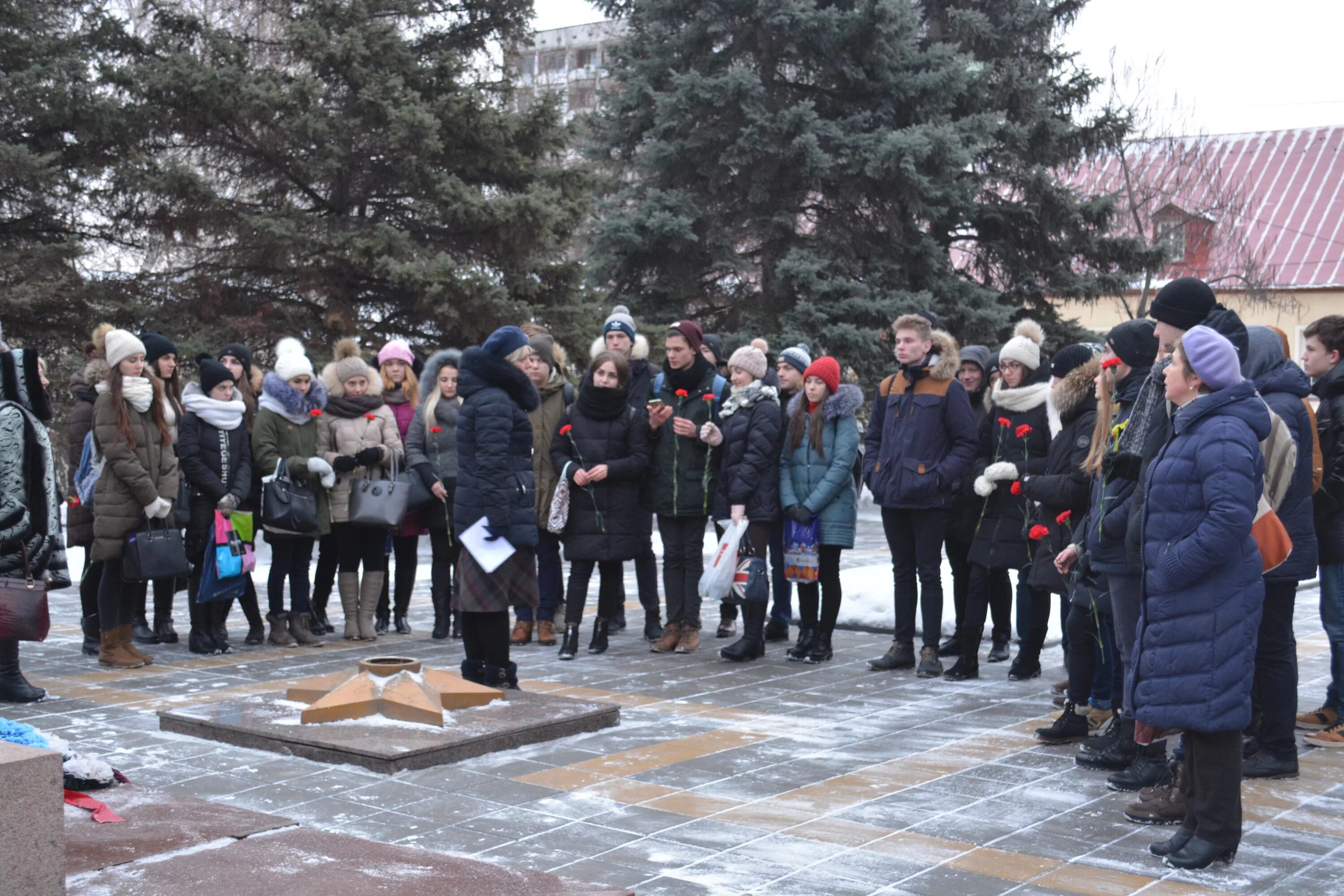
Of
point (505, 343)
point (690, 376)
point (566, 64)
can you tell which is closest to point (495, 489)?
point (505, 343)

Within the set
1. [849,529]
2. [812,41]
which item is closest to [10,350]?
[849,529]

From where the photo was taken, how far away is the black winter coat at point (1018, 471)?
7.81m

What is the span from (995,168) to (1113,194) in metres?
2.13

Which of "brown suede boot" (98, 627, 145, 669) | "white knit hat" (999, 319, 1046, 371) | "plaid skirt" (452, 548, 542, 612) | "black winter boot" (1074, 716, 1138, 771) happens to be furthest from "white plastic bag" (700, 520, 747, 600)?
"brown suede boot" (98, 627, 145, 669)

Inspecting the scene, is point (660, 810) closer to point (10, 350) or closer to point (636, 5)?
point (10, 350)

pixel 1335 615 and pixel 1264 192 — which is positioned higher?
pixel 1264 192

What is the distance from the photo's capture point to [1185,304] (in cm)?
535

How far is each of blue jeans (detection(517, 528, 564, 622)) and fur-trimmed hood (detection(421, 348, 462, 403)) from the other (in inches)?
52.6

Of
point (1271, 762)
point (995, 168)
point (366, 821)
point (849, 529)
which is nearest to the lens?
point (366, 821)

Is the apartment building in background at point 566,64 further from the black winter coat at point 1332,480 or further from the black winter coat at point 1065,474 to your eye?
the black winter coat at point 1332,480

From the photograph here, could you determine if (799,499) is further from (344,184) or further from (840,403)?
(344,184)

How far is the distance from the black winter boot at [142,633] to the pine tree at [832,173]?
11.8 meters

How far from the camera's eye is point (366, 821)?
5.14 m

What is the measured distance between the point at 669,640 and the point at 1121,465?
4.24 m
